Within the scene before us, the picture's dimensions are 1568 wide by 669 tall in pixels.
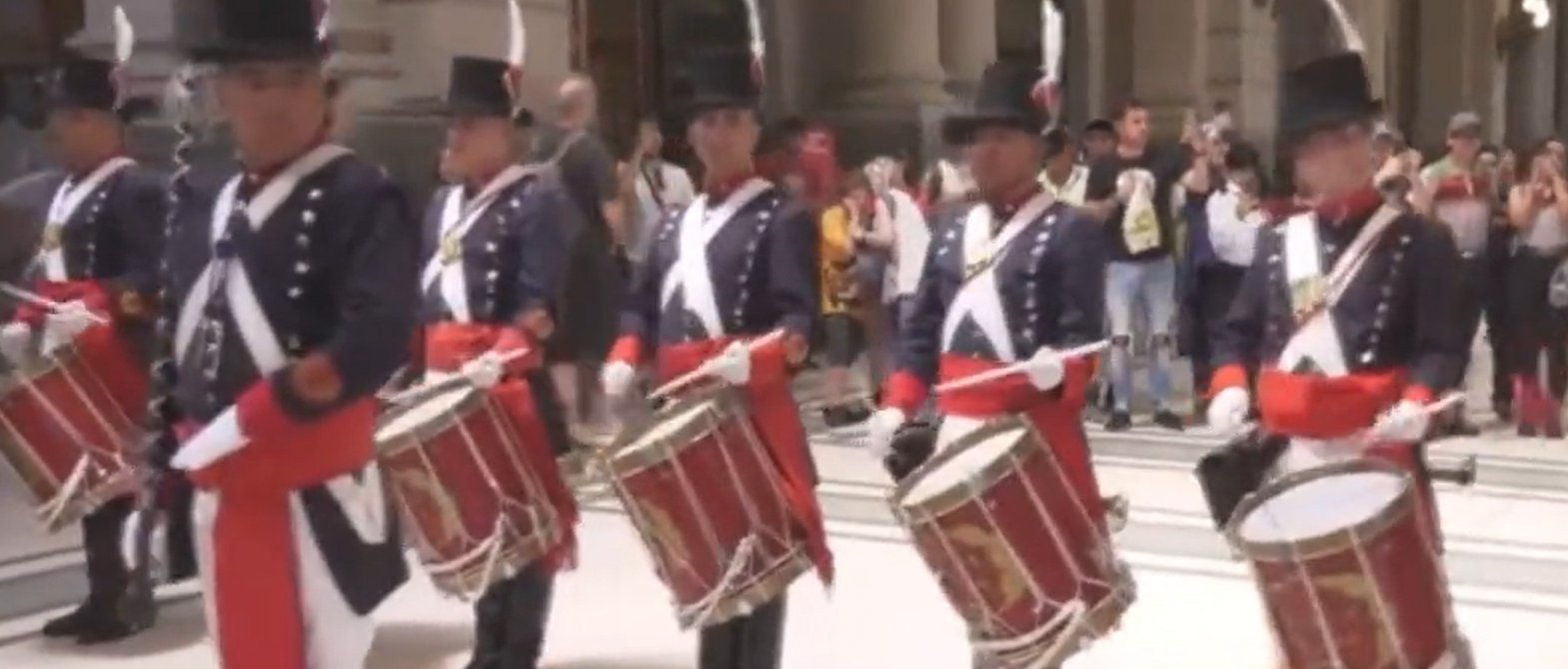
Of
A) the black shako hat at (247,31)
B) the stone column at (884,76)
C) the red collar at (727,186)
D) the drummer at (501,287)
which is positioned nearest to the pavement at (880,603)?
the drummer at (501,287)

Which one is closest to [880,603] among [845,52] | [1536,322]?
[1536,322]

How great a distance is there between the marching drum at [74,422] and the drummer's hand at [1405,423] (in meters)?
3.37

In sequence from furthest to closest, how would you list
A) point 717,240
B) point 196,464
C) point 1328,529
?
point 717,240, point 1328,529, point 196,464

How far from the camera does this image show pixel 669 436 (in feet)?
13.8

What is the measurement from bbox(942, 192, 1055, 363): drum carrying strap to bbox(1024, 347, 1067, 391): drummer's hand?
0.10 metres

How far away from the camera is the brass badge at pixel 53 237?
18.2 ft

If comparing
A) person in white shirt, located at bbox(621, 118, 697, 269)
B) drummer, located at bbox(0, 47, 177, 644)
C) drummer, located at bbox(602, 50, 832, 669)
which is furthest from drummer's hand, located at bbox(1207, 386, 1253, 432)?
person in white shirt, located at bbox(621, 118, 697, 269)

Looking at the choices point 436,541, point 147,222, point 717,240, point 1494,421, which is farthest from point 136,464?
point 1494,421

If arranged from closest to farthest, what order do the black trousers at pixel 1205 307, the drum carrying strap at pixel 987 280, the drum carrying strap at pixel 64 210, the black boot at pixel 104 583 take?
1. the drum carrying strap at pixel 987 280
2. the drum carrying strap at pixel 64 210
3. the black boot at pixel 104 583
4. the black trousers at pixel 1205 307

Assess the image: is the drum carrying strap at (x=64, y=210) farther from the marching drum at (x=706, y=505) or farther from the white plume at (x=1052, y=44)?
the white plume at (x=1052, y=44)

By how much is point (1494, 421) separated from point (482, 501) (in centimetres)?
718

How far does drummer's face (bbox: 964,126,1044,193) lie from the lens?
420 centimetres

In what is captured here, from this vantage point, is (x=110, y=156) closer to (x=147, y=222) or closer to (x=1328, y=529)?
(x=147, y=222)

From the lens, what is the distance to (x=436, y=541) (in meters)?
4.55
